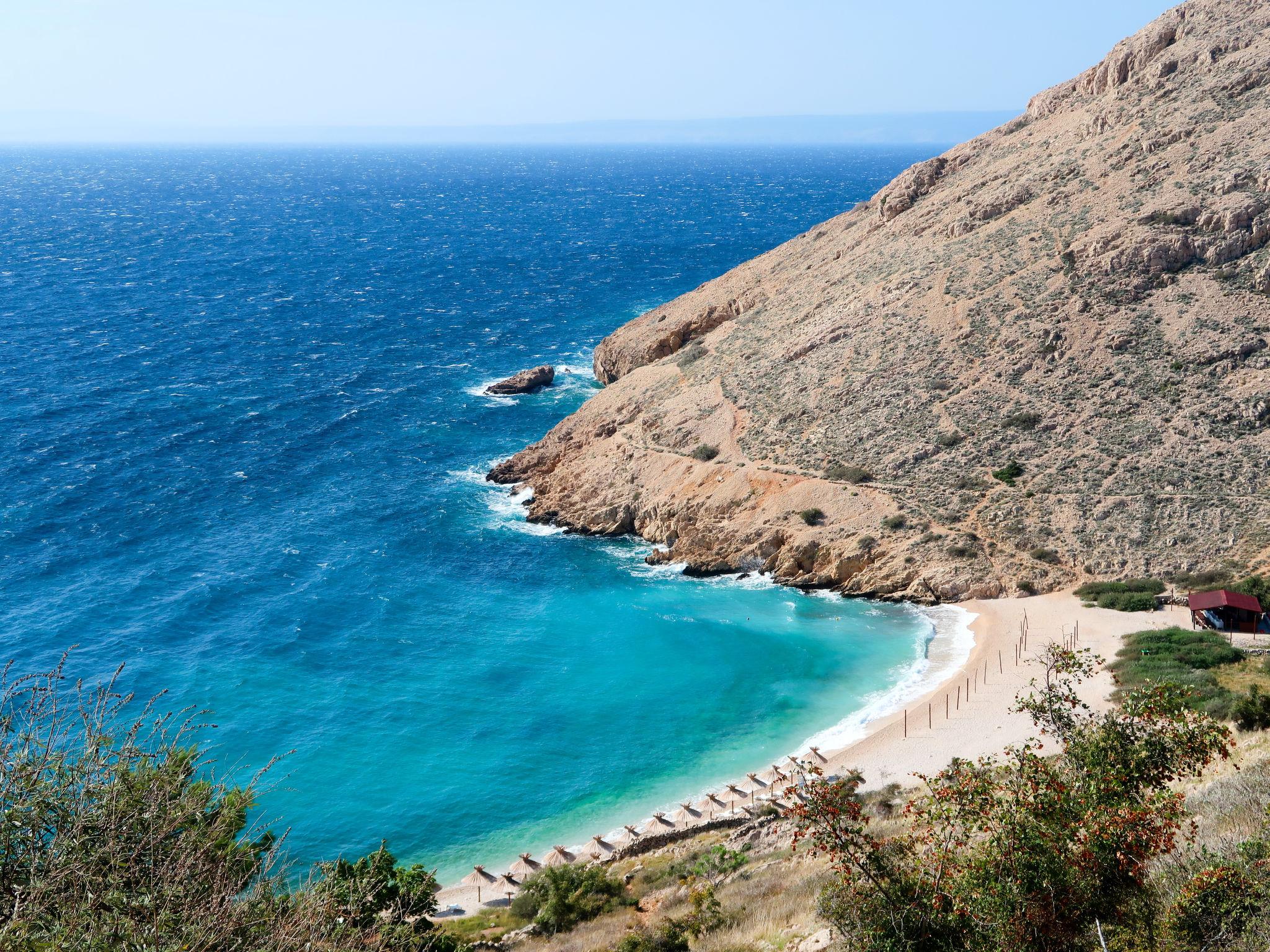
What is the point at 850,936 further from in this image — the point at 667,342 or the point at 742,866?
the point at 667,342

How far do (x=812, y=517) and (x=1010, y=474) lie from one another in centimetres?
977

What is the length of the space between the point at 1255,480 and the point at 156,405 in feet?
226

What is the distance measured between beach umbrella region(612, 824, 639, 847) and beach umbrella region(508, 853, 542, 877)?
8.21 feet

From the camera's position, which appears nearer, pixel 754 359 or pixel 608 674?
pixel 608 674

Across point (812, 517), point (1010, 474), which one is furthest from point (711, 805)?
point (1010, 474)

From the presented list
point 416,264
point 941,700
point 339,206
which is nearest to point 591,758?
point 941,700

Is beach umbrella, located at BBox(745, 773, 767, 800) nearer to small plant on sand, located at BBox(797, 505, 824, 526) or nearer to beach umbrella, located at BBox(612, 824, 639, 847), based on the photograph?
beach umbrella, located at BBox(612, 824, 639, 847)

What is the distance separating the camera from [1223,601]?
35875 mm

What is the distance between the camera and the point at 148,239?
5630 inches

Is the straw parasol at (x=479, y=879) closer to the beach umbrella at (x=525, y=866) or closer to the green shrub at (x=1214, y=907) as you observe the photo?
the beach umbrella at (x=525, y=866)

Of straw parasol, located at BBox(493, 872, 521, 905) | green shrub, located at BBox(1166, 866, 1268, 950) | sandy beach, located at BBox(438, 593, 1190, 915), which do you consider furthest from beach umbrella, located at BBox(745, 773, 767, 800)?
green shrub, located at BBox(1166, 866, 1268, 950)

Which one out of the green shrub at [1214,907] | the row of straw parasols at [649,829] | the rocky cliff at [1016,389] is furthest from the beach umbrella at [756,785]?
the green shrub at [1214,907]

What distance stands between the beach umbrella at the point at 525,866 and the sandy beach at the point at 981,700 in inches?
20.8

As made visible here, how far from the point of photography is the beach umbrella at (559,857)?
28.9 m
